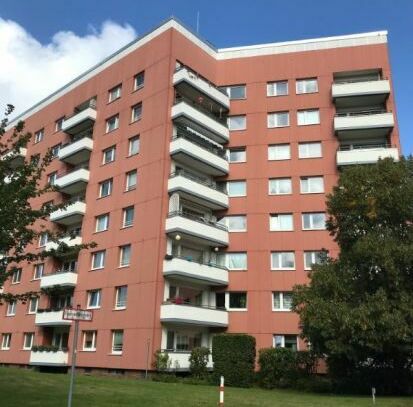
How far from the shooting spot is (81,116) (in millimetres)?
45094

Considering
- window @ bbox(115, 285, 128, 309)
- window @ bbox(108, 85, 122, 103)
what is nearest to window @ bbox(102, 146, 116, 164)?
window @ bbox(108, 85, 122, 103)

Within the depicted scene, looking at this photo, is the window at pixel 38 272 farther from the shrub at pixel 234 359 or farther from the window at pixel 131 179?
the shrub at pixel 234 359

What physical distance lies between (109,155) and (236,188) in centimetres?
1056

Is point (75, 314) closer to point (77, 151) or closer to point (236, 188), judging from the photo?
point (236, 188)

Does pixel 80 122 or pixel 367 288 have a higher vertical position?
pixel 80 122

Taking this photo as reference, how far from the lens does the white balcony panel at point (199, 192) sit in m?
36.3

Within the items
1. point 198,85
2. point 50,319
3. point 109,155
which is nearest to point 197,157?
point 198,85

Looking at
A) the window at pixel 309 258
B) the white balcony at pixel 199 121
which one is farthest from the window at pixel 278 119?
the window at pixel 309 258

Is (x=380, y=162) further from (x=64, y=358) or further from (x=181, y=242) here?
(x=64, y=358)

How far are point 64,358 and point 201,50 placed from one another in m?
25.9

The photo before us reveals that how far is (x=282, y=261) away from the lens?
37969 millimetres

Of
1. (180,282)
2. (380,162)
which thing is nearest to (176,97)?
(180,282)

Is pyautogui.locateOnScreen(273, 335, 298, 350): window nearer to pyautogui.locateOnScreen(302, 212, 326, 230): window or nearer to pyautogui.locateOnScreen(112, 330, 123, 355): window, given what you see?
pyautogui.locateOnScreen(302, 212, 326, 230): window

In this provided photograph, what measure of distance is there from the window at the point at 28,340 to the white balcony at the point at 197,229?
56.2 feet
